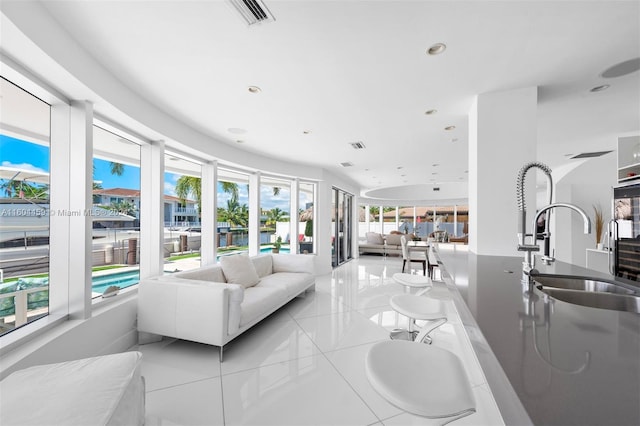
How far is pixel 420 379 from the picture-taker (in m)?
1.03

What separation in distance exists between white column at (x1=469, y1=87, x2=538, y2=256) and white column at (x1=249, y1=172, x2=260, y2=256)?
3876mm

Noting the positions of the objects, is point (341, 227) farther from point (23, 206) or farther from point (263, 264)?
point (23, 206)

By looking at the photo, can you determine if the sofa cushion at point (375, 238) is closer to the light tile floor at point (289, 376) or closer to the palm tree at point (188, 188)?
the light tile floor at point (289, 376)

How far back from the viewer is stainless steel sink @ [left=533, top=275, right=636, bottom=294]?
1384mm

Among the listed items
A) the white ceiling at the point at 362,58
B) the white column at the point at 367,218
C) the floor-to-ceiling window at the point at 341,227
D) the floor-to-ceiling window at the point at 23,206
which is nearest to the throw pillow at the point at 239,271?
the floor-to-ceiling window at the point at 23,206

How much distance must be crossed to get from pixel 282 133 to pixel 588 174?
22.0ft

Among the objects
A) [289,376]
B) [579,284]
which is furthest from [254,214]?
[579,284]

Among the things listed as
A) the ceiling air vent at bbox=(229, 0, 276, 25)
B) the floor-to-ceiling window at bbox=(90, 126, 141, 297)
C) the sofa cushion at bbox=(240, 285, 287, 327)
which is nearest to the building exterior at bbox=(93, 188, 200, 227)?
the floor-to-ceiling window at bbox=(90, 126, 141, 297)

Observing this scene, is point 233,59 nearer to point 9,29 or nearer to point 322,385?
point 9,29

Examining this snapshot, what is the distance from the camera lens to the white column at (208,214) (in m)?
4.23

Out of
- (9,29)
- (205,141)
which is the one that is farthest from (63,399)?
(205,141)

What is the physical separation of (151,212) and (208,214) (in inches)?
43.2

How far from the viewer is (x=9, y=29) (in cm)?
142

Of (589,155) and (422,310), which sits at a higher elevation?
(589,155)
